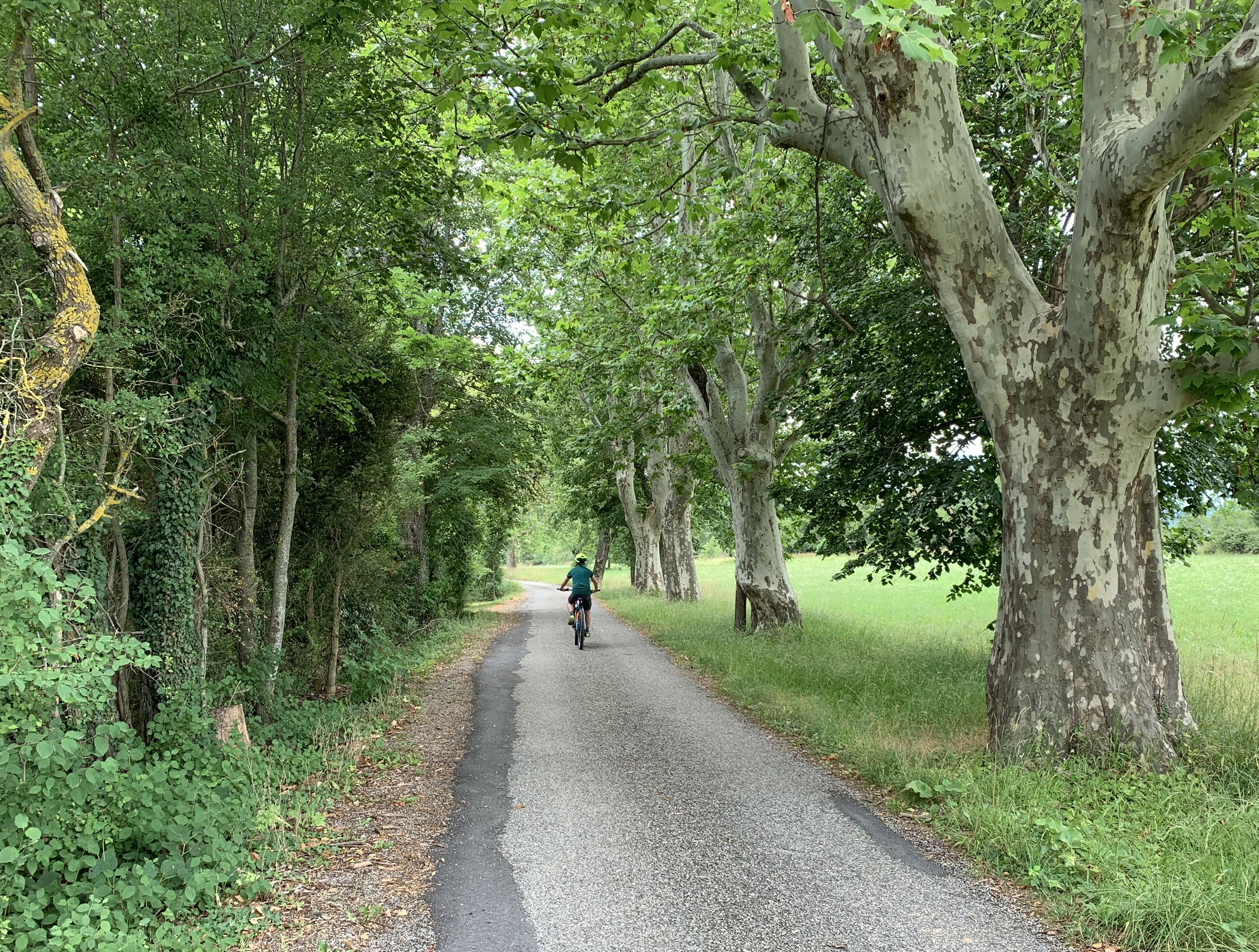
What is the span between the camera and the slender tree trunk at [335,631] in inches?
413

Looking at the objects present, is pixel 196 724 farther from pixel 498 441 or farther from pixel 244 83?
pixel 498 441

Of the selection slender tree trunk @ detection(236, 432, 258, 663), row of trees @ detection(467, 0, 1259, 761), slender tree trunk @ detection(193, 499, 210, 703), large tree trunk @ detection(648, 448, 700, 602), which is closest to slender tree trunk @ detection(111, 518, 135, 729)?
slender tree trunk @ detection(193, 499, 210, 703)

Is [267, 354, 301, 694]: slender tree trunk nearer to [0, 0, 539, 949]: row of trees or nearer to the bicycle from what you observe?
[0, 0, 539, 949]: row of trees

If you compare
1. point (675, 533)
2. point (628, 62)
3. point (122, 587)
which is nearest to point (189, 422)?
point (122, 587)

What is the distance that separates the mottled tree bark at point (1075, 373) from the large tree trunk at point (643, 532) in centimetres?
2014

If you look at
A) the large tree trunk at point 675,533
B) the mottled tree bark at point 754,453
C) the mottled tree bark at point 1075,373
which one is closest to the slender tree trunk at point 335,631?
the mottled tree bark at point 754,453

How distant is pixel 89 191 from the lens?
5629 millimetres

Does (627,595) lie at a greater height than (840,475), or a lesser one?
lesser

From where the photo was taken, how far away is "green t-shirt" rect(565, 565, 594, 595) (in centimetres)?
1520

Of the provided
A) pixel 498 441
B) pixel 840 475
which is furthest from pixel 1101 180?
pixel 498 441

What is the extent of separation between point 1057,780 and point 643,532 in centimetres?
2279

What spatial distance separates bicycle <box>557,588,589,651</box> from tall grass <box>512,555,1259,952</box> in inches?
102

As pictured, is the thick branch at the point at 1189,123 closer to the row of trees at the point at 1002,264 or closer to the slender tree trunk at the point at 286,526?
the row of trees at the point at 1002,264

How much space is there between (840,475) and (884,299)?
2.73 meters
